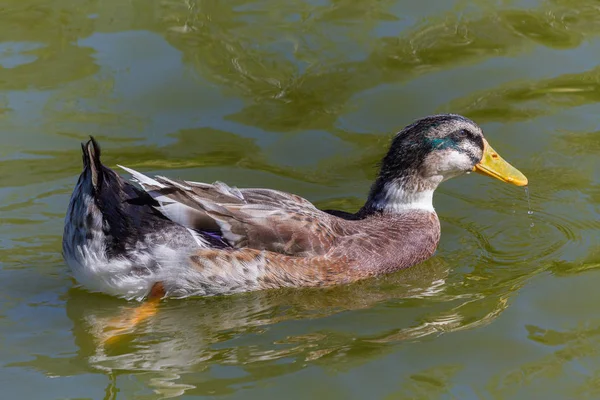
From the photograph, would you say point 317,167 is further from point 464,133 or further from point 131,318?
point 131,318

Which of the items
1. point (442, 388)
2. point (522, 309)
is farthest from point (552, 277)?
point (442, 388)

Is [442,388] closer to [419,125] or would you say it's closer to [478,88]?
[419,125]

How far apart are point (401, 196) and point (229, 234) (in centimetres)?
151

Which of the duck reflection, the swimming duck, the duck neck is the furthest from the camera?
the duck neck

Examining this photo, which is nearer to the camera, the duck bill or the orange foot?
the orange foot

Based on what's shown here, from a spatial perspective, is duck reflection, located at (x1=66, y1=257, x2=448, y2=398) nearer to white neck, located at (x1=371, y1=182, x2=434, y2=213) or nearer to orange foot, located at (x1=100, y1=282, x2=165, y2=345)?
orange foot, located at (x1=100, y1=282, x2=165, y2=345)

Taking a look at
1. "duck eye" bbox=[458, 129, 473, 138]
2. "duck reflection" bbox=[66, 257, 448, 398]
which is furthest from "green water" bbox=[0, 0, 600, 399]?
"duck eye" bbox=[458, 129, 473, 138]

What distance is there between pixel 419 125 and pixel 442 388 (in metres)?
2.43

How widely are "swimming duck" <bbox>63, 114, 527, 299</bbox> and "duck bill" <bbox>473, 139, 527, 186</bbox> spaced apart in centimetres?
10

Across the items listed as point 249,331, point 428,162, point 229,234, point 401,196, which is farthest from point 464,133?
point 249,331

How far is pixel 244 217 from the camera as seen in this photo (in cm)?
684

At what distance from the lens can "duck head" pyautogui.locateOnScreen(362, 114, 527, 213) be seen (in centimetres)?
743

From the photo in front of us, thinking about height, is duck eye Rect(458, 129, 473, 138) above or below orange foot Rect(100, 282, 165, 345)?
above

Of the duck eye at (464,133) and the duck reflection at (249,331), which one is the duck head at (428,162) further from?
the duck reflection at (249,331)
